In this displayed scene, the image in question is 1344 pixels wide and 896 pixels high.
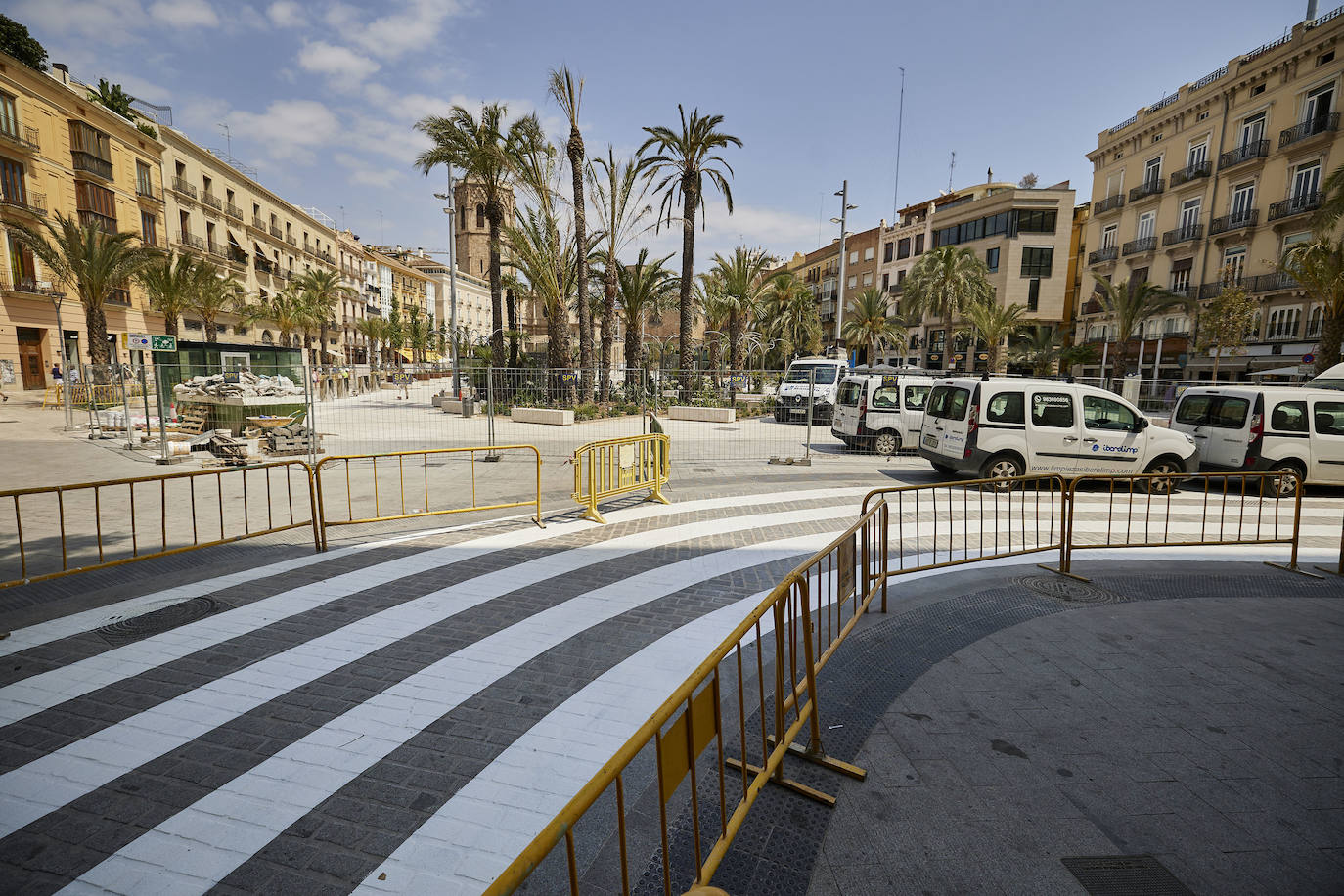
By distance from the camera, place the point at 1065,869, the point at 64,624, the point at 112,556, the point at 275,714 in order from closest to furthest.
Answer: the point at 1065,869 → the point at 275,714 → the point at 64,624 → the point at 112,556

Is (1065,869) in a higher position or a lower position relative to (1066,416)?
lower

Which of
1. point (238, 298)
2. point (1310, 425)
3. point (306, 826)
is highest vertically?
point (238, 298)

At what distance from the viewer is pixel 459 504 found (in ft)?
31.8

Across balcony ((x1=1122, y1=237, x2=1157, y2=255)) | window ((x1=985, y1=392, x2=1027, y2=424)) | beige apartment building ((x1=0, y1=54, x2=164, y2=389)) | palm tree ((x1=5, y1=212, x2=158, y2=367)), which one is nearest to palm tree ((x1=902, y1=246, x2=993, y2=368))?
balcony ((x1=1122, y1=237, x2=1157, y2=255))

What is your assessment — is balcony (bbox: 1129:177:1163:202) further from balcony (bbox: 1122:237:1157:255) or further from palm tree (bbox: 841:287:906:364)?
palm tree (bbox: 841:287:906:364)

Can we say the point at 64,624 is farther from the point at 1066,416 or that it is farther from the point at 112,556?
the point at 1066,416

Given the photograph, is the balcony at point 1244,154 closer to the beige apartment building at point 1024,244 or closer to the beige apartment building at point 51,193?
the beige apartment building at point 1024,244

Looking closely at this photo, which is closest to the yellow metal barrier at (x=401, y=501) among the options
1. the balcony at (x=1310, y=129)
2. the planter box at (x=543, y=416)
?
the planter box at (x=543, y=416)

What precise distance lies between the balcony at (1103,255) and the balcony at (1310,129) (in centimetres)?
1007

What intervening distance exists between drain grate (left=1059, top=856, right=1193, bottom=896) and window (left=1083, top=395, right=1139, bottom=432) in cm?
945

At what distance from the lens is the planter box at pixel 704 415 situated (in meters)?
24.1

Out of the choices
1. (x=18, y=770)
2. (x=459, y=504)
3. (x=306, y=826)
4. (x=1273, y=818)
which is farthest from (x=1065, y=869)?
(x=459, y=504)

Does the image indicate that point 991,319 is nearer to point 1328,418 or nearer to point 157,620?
point 1328,418

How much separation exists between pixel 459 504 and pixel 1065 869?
8685mm
